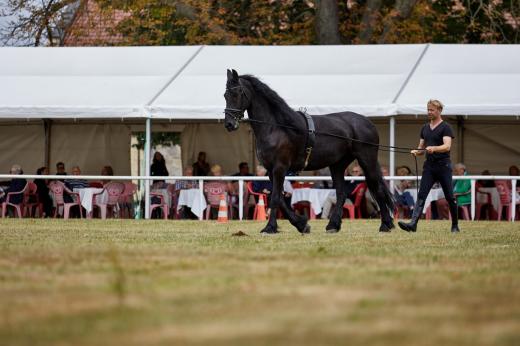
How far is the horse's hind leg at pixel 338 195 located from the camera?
47.5 ft

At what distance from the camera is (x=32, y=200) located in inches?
903

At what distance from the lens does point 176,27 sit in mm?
33125

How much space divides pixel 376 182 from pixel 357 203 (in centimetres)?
652

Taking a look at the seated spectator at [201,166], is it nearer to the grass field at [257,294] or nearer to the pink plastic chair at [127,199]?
the pink plastic chair at [127,199]

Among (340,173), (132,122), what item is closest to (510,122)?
(132,122)

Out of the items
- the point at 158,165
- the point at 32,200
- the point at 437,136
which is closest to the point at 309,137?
the point at 437,136

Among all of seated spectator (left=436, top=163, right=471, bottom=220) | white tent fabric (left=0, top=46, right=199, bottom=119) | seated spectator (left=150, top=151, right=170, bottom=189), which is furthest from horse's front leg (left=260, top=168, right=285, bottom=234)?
seated spectator (left=150, top=151, right=170, bottom=189)

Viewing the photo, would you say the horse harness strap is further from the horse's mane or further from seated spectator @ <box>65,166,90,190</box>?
seated spectator @ <box>65,166,90,190</box>

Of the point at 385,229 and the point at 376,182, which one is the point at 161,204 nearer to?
the point at 376,182

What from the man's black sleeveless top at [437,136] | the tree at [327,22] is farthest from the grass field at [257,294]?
the tree at [327,22]

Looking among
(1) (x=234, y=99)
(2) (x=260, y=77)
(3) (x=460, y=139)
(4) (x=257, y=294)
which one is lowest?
(4) (x=257, y=294)

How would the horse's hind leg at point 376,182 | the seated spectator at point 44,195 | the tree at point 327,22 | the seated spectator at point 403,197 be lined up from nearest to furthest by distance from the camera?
the horse's hind leg at point 376,182 → the seated spectator at point 403,197 → the seated spectator at point 44,195 → the tree at point 327,22

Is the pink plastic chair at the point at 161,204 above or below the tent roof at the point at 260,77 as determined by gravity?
below

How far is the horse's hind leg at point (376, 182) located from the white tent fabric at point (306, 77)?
5.94 meters
